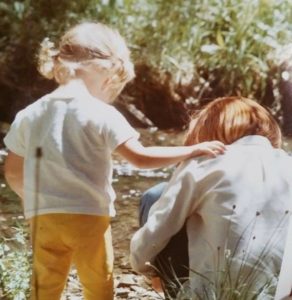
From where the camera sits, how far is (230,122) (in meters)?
1.31

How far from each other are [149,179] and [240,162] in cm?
18

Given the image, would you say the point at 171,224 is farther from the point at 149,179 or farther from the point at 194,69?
the point at 194,69

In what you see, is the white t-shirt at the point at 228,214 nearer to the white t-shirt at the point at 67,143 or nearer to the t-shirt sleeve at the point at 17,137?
the white t-shirt at the point at 67,143

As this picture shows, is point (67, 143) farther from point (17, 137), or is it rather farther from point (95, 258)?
point (95, 258)

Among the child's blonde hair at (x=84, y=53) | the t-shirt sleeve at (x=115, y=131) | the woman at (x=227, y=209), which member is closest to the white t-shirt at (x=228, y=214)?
the woman at (x=227, y=209)

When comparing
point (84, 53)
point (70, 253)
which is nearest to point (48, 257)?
point (70, 253)

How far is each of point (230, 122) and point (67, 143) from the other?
1.03 feet

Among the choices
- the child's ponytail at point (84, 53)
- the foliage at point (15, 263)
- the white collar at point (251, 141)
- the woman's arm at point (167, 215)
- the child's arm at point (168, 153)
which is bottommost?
the foliage at point (15, 263)

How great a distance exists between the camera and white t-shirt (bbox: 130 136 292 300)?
1284 millimetres

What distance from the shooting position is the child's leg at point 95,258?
1.27 metres

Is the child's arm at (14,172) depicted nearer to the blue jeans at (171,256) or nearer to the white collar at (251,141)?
the blue jeans at (171,256)

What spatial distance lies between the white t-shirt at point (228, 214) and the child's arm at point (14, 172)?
241 mm

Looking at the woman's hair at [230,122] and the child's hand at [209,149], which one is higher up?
the woman's hair at [230,122]

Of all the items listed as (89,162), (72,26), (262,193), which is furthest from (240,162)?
(72,26)
